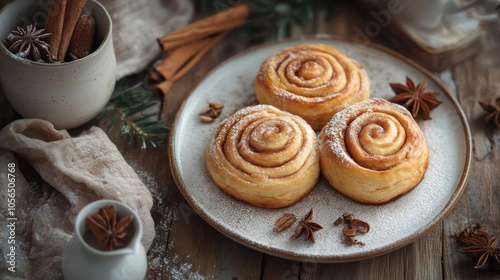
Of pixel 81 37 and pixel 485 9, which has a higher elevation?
pixel 81 37

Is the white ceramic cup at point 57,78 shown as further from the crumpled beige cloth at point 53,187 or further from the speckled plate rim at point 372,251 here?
the speckled plate rim at point 372,251

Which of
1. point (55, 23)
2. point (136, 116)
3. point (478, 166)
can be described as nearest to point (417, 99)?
point (478, 166)

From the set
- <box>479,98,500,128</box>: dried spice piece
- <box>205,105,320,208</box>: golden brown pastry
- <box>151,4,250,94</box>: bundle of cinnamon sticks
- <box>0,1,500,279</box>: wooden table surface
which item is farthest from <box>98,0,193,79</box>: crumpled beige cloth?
<box>479,98,500,128</box>: dried spice piece

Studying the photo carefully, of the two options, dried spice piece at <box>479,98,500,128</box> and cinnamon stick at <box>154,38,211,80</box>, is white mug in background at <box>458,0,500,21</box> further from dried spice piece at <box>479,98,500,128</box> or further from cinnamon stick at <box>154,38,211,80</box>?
cinnamon stick at <box>154,38,211,80</box>

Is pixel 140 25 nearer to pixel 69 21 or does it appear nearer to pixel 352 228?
pixel 69 21

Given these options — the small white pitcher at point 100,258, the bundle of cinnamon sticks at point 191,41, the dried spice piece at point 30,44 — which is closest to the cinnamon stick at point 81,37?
the dried spice piece at point 30,44

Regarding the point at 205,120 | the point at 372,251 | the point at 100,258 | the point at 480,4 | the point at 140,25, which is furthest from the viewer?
the point at 140,25

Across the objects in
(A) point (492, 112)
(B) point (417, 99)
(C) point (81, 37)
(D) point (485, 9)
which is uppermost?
(C) point (81, 37)
